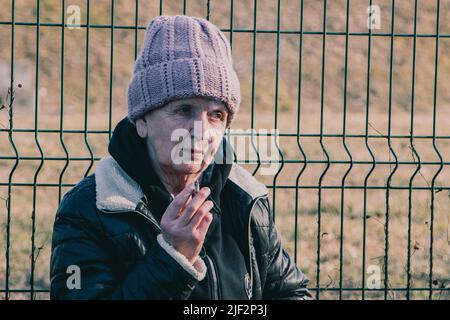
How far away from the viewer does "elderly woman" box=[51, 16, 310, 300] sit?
3193 millimetres

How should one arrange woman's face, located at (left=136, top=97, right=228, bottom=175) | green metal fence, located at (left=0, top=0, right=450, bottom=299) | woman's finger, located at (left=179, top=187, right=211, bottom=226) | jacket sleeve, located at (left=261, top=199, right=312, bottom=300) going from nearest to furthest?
woman's finger, located at (left=179, top=187, right=211, bottom=226), woman's face, located at (left=136, top=97, right=228, bottom=175), jacket sleeve, located at (left=261, top=199, right=312, bottom=300), green metal fence, located at (left=0, top=0, right=450, bottom=299)

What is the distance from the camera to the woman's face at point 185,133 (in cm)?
338

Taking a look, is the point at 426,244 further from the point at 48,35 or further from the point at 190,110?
the point at 48,35

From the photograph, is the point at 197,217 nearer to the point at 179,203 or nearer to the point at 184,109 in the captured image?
the point at 179,203

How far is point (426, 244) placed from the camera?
1027 cm

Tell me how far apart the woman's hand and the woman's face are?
0.82 ft

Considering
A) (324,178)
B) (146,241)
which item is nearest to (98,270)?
(146,241)

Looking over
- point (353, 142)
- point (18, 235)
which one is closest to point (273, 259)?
point (18, 235)

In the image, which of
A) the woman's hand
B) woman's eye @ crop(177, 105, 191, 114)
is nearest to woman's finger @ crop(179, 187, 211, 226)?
the woman's hand

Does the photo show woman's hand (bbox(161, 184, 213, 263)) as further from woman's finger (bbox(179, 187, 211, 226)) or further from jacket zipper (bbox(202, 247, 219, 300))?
jacket zipper (bbox(202, 247, 219, 300))

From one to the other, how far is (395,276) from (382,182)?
17.3 ft

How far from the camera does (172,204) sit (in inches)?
124

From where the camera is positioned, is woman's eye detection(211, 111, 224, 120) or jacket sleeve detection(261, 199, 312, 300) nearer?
woman's eye detection(211, 111, 224, 120)

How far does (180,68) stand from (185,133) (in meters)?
0.24
